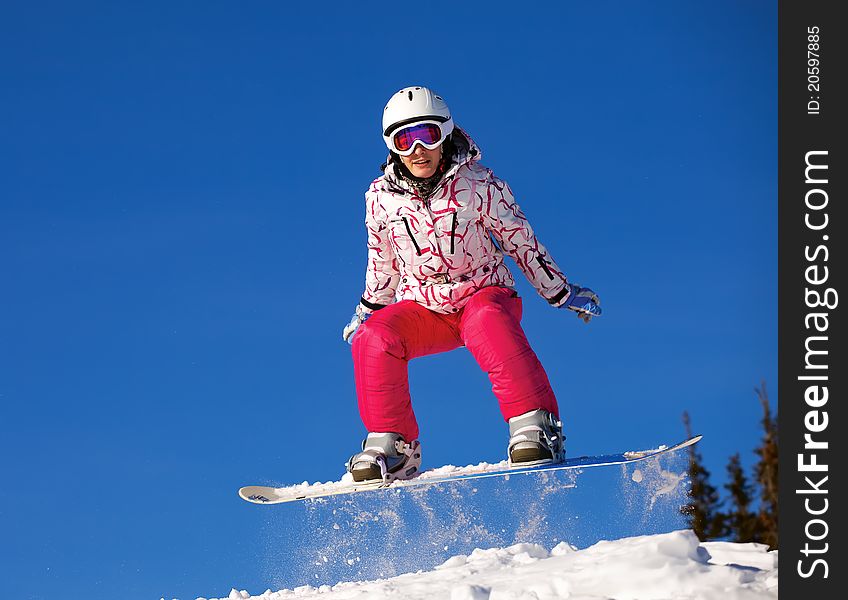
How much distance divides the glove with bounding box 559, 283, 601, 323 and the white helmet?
55.7 inches

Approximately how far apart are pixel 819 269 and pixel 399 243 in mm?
2890

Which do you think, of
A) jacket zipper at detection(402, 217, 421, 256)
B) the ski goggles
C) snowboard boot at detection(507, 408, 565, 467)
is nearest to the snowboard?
snowboard boot at detection(507, 408, 565, 467)

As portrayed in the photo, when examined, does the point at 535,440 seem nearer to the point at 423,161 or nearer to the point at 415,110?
the point at 423,161

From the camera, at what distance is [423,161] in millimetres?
8414

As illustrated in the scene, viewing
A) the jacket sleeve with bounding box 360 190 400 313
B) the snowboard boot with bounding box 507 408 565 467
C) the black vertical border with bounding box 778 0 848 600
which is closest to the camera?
the black vertical border with bounding box 778 0 848 600

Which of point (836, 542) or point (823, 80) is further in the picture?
point (823, 80)

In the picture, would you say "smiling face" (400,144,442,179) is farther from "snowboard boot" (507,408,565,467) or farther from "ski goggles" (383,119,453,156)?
"snowboard boot" (507,408,565,467)

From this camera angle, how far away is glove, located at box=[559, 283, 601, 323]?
29.0ft

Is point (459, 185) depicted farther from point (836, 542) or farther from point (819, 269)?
point (836, 542)

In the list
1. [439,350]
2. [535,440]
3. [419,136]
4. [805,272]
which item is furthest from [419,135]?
[805,272]

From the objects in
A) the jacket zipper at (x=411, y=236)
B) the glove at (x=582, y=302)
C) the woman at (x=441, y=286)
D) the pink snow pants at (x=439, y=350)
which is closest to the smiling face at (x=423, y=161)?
the woman at (x=441, y=286)

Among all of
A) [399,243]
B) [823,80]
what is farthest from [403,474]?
[823,80]

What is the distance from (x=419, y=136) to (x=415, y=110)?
182 millimetres

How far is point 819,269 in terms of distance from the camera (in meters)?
6.88
